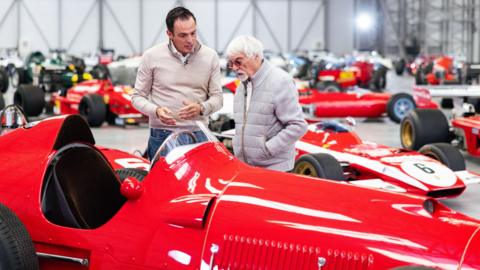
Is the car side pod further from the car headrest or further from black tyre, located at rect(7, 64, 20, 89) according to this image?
black tyre, located at rect(7, 64, 20, 89)

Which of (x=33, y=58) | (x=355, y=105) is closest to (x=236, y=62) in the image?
(x=355, y=105)

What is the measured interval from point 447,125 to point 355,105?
12.7 ft

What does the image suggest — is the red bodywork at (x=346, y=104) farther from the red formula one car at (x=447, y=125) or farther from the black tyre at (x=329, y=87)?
the black tyre at (x=329, y=87)

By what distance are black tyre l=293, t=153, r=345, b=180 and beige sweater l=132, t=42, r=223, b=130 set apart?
2368 mm

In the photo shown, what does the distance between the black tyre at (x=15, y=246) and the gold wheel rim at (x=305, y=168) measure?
12.4 feet

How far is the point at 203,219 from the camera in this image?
12.1 ft

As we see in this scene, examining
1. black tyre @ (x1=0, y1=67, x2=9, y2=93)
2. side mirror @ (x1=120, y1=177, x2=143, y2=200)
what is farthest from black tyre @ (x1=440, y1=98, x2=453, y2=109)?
side mirror @ (x1=120, y1=177, x2=143, y2=200)

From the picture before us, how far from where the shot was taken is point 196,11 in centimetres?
3897

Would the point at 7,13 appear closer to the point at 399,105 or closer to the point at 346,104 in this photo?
the point at 346,104

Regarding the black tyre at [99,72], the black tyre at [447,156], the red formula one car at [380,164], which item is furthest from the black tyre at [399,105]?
the black tyre at [99,72]

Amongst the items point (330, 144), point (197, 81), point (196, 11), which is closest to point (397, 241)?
point (197, 81)

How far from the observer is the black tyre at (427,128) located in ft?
33.5

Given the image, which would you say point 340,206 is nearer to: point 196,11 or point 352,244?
point 352,244

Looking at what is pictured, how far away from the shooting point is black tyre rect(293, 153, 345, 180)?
7219 mm
